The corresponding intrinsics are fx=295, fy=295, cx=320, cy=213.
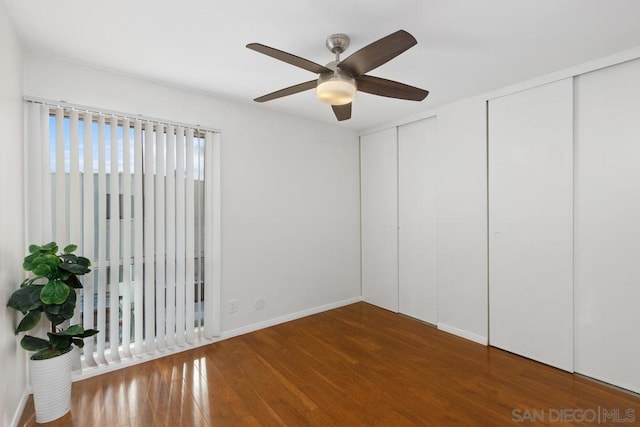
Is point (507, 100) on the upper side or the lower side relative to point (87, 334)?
upper

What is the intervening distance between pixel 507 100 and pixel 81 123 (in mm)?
3737

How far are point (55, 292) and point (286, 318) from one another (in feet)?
7.52

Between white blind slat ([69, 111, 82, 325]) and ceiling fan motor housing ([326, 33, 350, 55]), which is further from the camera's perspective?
white blind slat ([69, 111, 82, 325])

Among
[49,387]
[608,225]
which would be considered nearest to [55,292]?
[49,387]

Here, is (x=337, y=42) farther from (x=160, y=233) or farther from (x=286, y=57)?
(x=160, y=233)

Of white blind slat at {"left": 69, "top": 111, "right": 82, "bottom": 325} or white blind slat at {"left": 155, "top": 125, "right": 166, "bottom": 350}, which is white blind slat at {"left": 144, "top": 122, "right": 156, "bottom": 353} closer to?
white blind slat at {"left": 155, "top": 125, "right": 166, "bottom": 350}

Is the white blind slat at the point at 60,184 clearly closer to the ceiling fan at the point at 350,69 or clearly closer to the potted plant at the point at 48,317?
the potted plant at the point at 48,317

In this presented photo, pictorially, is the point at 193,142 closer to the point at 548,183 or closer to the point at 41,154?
the point at 41,154

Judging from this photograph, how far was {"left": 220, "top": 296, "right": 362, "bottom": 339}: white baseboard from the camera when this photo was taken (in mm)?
3182

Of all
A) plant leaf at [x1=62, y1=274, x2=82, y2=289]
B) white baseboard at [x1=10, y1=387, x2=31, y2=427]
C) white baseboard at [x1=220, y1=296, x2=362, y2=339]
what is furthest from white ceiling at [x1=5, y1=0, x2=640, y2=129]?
white baseboard at [x1=220, y1=296, x2=362, y2=339]

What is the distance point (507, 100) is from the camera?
2.79 metres

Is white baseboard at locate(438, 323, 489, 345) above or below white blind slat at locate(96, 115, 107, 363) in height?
below

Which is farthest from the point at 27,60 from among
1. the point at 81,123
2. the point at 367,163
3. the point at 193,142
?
the point at 367,163

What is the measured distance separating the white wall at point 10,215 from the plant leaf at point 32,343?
0.05 meters
